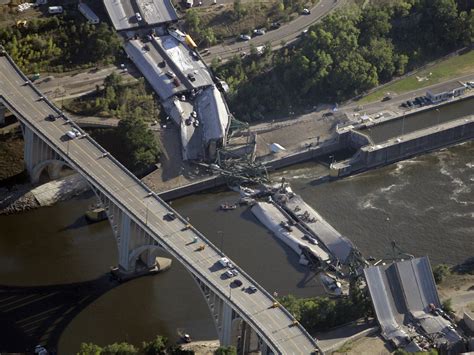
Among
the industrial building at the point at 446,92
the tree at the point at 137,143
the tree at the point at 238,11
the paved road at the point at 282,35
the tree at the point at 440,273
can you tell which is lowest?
the tree at the point at 440,273

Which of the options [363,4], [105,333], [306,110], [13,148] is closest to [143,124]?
[13,148]

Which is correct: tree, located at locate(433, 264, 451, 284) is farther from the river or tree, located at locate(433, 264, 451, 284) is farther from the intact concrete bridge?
the intact concrete bridge

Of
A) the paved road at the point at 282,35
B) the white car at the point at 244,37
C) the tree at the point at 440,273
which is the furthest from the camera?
the white car at the point at 244,37

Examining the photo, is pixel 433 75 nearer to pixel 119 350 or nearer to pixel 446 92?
pixel 446 92

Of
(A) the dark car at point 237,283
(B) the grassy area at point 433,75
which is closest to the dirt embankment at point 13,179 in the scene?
(A) the dark car at point 237,283

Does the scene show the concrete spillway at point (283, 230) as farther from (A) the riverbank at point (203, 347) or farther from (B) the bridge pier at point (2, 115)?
(B) the bridge pier at point (2, 115)

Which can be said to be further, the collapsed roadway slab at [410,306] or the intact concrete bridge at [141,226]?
the collapsed roadway slab at [410,306]
